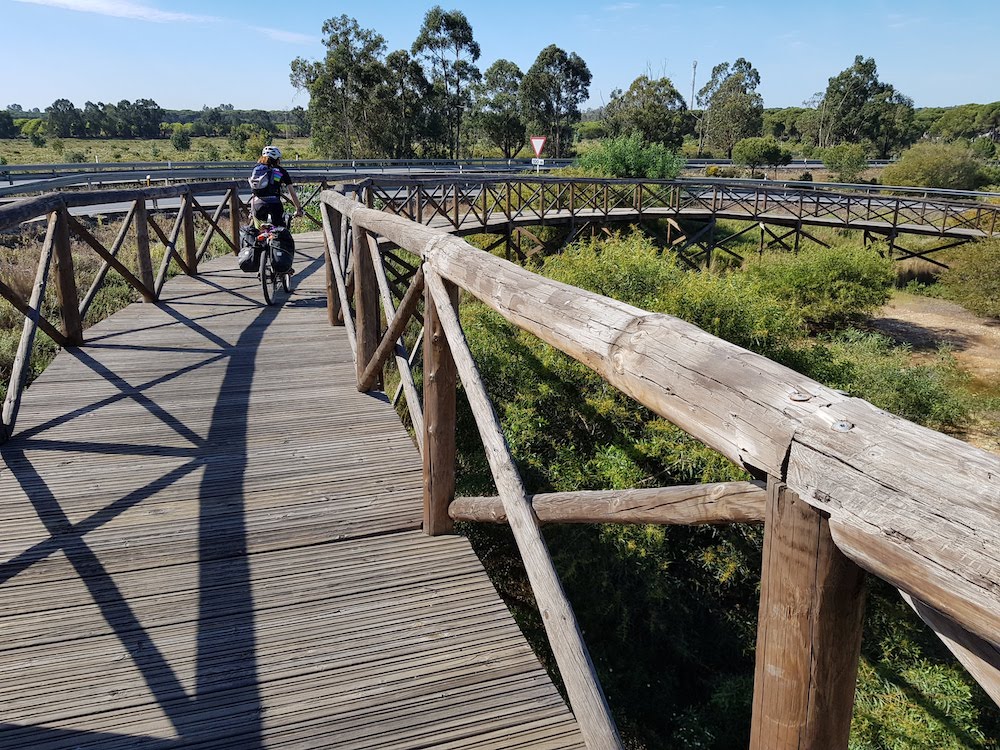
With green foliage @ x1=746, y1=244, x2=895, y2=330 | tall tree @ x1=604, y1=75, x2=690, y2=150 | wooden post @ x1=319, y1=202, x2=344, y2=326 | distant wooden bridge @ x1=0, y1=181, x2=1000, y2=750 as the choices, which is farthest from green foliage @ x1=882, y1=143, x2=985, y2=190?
distant wooden bridge @ x1=0, y1=181, x2=1000, y2=750

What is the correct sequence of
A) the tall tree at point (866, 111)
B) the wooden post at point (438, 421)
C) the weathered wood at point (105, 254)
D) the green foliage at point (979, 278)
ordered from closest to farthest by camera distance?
the wooden post at point (438, 421) → the weathered wood at point (105, 254) → the green foliage at point (979, 278) → the tall tree at point (866, 111)

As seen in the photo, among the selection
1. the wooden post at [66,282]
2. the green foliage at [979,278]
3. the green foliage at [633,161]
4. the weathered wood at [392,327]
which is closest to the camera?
the weathered wood at [392,327]

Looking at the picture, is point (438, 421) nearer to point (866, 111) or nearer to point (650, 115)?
point (650, 115)

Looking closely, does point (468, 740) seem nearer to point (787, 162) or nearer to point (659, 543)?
point (659, 543)

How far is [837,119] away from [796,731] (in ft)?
211

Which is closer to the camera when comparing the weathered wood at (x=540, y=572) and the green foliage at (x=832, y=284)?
the weathered wood at (x=540, y=572)

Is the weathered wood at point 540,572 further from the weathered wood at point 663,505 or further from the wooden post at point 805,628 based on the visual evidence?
the wooden post at point 805,628

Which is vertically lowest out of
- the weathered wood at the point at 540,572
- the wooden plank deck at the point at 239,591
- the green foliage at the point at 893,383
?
the green foliage at the point at 893,383

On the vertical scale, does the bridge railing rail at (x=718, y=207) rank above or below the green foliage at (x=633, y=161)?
below

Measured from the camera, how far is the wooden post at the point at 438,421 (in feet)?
8.92

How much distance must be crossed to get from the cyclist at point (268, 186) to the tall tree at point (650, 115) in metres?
33.9

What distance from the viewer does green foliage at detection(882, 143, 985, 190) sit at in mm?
33688

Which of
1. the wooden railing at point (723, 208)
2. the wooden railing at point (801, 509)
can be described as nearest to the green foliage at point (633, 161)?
the wooden railing at point (723, 208)

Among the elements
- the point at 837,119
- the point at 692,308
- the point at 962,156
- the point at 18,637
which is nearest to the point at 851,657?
the point at 18,637
